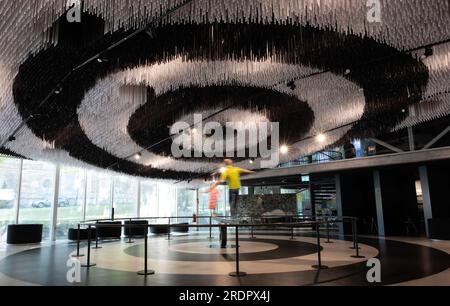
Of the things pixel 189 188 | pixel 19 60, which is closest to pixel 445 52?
pixel 19 60

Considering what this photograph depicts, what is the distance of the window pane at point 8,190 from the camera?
14477 mm

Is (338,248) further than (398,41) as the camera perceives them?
Yes

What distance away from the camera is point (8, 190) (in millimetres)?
14695

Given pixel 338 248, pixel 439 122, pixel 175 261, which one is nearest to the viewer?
pixel 175 261

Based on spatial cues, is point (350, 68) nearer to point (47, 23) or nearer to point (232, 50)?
point (232, 50)

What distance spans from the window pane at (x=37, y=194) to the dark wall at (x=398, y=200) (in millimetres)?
14791

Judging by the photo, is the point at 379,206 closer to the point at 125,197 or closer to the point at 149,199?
the point at 125,197

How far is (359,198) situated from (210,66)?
1299 centimetres

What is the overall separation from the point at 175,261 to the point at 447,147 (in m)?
10.4

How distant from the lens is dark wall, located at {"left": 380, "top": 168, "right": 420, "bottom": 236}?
14695 mm

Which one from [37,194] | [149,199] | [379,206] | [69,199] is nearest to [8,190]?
[37,194]

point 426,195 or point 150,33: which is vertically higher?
point 150,33

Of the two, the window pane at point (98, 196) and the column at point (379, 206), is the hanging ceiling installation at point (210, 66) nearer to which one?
the column at point (379, 206)
